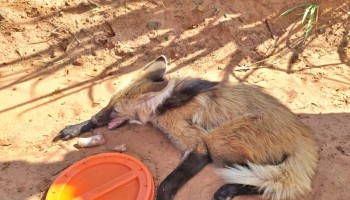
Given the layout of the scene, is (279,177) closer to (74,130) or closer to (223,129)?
(223,129)

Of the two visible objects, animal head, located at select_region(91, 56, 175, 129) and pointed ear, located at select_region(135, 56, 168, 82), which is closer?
animal head, located at select_region(91, 56, 175, 129)

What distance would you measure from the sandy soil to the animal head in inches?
6.6

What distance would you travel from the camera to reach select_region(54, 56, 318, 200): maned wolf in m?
3.32

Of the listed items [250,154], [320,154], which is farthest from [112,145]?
[320,154]

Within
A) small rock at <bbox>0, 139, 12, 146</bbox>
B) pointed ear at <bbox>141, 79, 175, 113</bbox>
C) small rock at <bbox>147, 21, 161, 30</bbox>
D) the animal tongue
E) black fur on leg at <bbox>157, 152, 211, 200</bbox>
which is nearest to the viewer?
black fur on leg at <bbox>157, 152, 211, 200</bbox>

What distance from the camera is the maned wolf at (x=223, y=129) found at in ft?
10.9

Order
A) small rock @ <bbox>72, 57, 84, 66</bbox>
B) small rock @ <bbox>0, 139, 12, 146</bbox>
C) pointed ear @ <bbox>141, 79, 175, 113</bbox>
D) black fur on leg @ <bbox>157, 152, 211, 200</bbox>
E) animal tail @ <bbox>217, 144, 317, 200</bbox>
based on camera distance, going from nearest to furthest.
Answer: animal tail @ <bbox>217, 144, 317, 200</bbox> < black fur on leg @ <bbox>157, 152, 211, 200</bbox> < pointed ear @ <bbox>141, 79, 175, 113</bbox> < small rock @ <bbox>0, 139, 12, 146</bbox> < small rock @ <bbox>72, 57, 84, 66</bbox>

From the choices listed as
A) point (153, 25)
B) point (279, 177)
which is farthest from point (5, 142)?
point (279, 177)

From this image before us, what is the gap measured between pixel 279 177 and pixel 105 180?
5.16ft

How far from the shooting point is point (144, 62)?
5117 millimetres

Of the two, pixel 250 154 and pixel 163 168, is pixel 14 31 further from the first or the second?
pixel 250 154

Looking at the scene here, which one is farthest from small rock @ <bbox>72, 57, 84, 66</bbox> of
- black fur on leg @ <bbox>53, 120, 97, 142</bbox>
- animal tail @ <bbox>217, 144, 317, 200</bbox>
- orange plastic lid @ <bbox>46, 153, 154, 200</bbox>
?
animal tail @ <bbox>217, 144, 317, 200</bbox>

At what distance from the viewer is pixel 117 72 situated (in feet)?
16.4

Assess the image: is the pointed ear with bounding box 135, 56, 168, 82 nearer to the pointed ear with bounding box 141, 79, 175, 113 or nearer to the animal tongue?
the pointed ear with bounding box 141, 79, 175, 113
